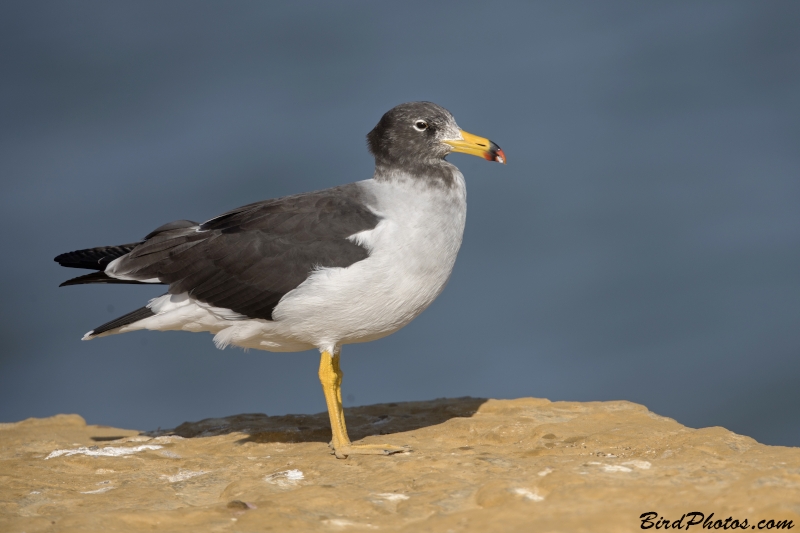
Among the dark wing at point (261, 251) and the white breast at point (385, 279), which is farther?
the dark wing at point (261, 251)

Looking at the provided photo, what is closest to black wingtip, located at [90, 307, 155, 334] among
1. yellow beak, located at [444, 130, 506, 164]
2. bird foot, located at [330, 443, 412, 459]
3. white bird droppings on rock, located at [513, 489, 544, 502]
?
bird foot, located at [330, 443, 412, 459]

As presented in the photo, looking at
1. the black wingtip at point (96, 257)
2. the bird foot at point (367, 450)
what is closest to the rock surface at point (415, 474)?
the bird foot at point (367, 450)

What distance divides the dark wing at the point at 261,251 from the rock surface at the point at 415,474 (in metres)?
1.46

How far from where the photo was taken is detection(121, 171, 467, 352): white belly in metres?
6.98

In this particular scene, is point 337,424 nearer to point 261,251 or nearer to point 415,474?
point 415,474

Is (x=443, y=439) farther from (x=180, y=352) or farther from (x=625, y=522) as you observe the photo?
(x=180, y=352)

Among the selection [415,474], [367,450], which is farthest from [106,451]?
[415,474]

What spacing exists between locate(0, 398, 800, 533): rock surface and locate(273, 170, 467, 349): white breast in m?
1.11

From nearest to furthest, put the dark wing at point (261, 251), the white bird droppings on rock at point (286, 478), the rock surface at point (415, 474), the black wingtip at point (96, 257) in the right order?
the rock surface at point (415, 474) < the white bird droppings on rock at point (286, 478) < the dark wing at point (261, 251) < the black wingtip at point (96, 257)

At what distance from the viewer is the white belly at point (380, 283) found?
22.9 ft

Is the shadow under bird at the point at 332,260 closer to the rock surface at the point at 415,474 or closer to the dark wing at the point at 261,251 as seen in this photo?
the dark wing at the point at 261,251

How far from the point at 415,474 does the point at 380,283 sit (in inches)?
65.8

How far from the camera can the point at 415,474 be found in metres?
6.02

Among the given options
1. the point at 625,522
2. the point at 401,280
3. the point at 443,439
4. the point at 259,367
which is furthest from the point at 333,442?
the point at 259,367
